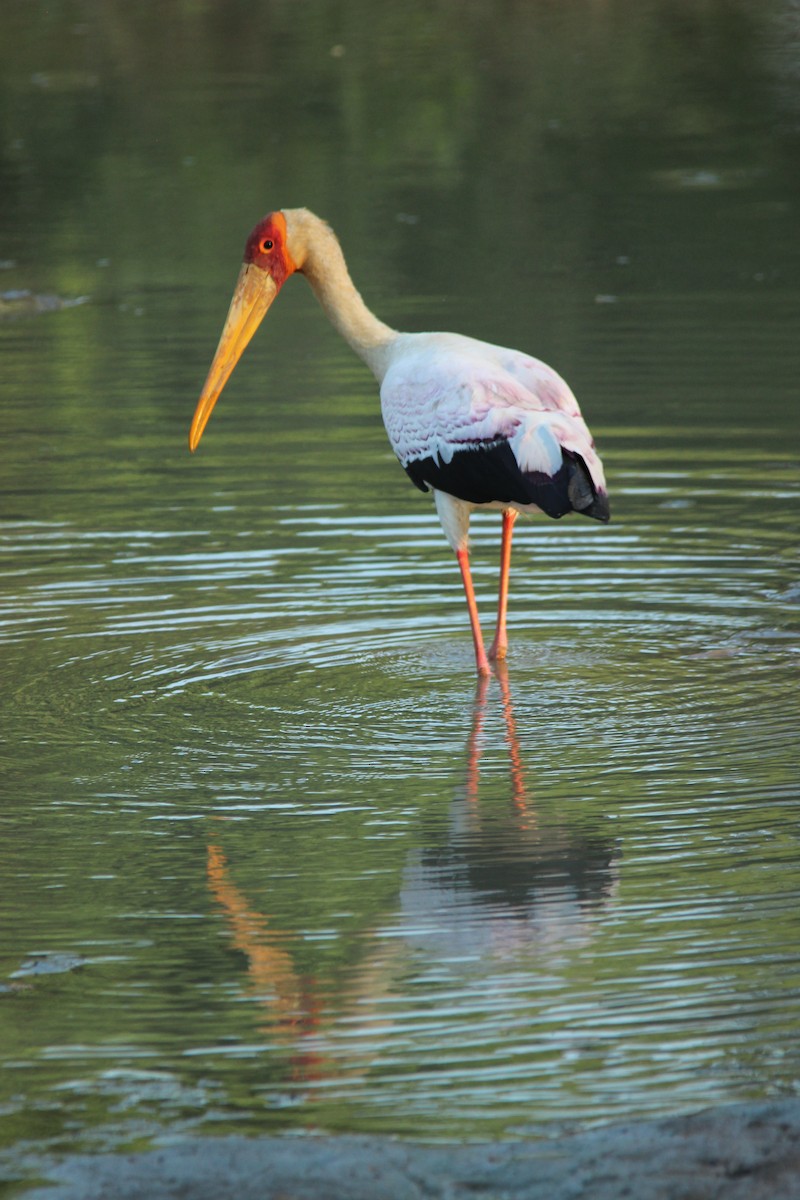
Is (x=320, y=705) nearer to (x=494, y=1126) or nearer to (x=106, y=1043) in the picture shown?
(x=106, y=1043)

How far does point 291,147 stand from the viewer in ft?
74.0

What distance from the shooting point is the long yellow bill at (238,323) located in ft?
26.6

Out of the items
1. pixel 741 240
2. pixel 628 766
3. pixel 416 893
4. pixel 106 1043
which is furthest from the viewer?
pixel 741 240

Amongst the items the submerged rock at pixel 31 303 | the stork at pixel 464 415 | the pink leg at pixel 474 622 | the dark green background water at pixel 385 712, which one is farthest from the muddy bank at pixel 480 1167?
the submerged rock at pixel 31 303

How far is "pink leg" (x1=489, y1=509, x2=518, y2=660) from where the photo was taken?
23.9 feet

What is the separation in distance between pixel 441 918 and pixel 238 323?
3.76m

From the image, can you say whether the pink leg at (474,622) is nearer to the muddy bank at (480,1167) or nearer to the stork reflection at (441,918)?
the stork reflection at (441,918)

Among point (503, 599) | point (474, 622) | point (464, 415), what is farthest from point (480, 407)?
point (503, 599)

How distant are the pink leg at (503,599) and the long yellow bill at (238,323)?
129 cm

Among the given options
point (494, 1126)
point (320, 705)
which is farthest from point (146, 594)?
point (494, 1126)

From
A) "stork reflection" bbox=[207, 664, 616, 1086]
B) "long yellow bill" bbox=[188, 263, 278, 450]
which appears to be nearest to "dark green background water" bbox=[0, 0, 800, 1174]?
"stork reflection" bbox=[207, 664, 616, 1086]

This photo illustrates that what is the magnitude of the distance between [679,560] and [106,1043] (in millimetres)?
4645

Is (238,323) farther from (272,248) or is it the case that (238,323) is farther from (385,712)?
(385,712)

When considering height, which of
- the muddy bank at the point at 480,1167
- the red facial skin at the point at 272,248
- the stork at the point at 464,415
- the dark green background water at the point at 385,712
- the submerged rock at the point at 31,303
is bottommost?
the submerged rock at the point at 31,303
